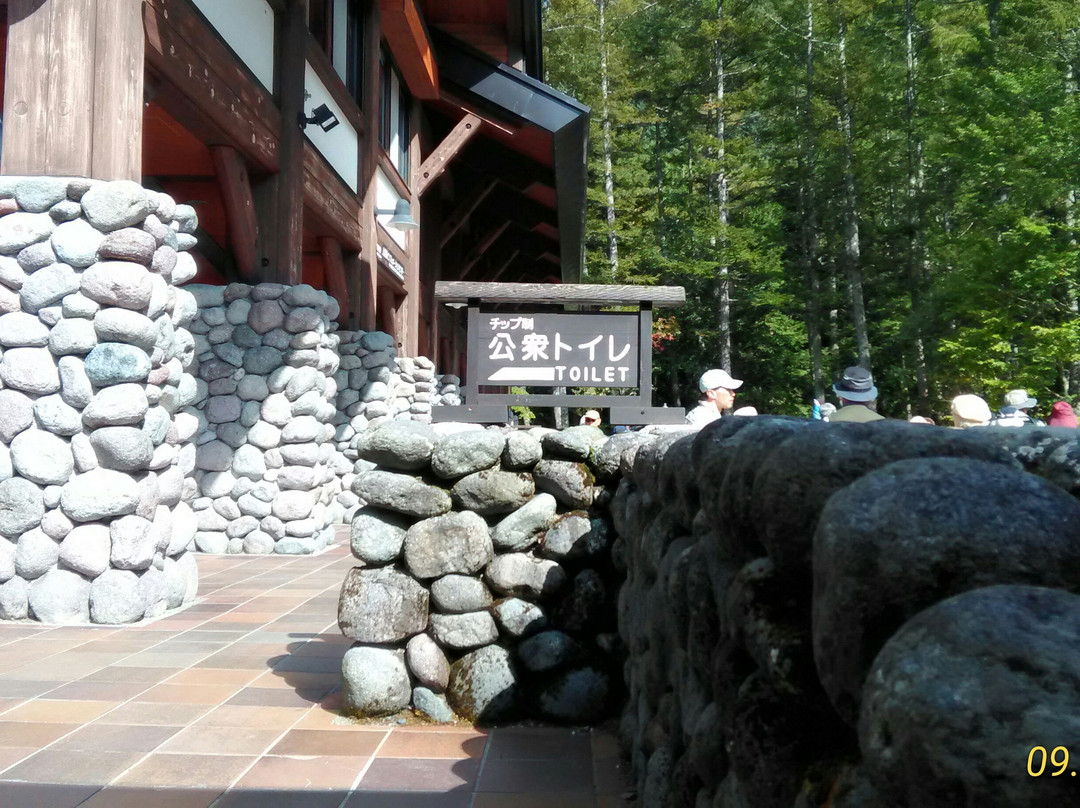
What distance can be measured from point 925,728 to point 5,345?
5.36m

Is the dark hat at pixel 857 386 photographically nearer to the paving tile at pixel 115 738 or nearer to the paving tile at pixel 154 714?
the paving tile at pixel 154 714

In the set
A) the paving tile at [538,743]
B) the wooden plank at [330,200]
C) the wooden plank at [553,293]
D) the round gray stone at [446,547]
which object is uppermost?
the wooden plank at [330,200]

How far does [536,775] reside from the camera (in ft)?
10.5

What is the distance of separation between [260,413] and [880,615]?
7.76m

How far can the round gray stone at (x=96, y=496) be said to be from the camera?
5066mm

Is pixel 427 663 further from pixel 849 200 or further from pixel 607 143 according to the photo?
pixel 849 200

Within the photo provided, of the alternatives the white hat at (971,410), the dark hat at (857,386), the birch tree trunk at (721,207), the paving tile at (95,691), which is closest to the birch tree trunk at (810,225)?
the birch tree trunk at (721,207)

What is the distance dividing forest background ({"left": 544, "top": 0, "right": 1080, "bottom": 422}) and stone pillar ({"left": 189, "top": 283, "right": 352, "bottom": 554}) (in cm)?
1589

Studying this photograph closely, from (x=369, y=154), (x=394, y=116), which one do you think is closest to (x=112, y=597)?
(x=369, y=154)

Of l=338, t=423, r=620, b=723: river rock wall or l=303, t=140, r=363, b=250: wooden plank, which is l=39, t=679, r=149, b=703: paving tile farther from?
l=303, t=140, r=363, b=250: wooden plank

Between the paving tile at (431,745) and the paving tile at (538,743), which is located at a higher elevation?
the paving tile at (431,745)

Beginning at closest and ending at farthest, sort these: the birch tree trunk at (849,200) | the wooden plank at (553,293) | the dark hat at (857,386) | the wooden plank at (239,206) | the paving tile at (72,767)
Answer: the paving tile at (72,767) < the wooden plank at (553,293) < the dark hat at (857,386) < the wooden plank at (239,206) < the birch tree trunk at (849,200)

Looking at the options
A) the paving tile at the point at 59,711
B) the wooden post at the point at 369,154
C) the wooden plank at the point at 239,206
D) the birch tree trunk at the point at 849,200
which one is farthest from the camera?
the birch tree trunk at the point at 849,200
